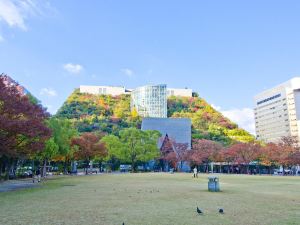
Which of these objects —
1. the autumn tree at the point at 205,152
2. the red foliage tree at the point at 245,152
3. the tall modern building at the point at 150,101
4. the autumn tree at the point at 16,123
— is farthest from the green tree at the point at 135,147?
the tall modern building at the point at 150,101

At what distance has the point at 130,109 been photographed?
12838 centimetres

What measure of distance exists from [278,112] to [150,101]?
53541mm

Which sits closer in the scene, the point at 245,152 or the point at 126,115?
the point at 245,152

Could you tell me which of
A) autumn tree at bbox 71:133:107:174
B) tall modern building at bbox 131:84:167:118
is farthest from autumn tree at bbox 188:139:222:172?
tall modern building at bbox 131:84:167:118

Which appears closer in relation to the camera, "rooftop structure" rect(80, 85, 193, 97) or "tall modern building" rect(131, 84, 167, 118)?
"tall modern building" rect(131, 84, 167, 118)

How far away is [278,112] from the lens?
5108 inches

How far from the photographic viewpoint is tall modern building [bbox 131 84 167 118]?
124 metres

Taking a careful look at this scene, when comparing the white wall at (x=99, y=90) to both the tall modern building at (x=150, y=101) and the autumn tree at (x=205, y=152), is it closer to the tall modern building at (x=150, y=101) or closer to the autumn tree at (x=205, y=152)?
the tall modern building at (x=150, y=101)

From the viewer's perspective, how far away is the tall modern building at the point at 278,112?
122188 millimetres

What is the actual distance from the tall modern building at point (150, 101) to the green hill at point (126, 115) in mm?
3838

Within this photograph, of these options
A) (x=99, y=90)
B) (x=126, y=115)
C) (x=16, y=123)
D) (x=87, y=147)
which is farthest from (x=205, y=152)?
(x=99, y=90)

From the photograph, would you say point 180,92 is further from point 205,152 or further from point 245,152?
point 245,152

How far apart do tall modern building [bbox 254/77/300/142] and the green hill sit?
28066 millimetres

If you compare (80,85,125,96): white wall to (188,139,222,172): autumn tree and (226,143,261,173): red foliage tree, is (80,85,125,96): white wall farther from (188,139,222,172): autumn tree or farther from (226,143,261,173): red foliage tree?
(226,143,261,173): red foliage tree
